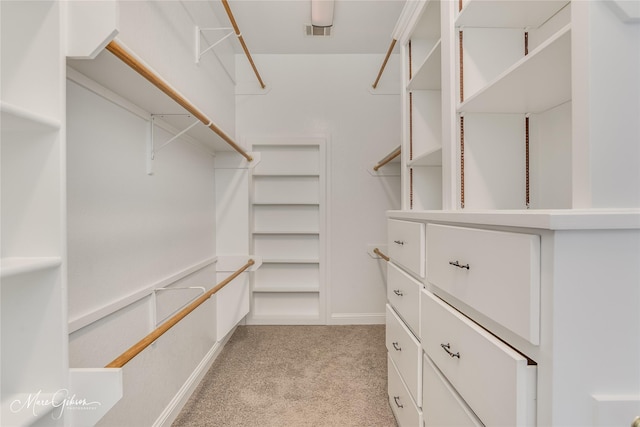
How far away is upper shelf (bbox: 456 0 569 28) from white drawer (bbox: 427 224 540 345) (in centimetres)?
69

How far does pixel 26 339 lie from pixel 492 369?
0.93 metres

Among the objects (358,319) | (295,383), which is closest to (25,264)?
(295,383)

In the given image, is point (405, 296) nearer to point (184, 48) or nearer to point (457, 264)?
point (457, 264)

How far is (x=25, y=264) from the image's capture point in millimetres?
530

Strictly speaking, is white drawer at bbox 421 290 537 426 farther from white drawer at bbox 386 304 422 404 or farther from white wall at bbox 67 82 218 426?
white wall at bbox 67 82 218 426

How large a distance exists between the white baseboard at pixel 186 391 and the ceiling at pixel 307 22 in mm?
2261

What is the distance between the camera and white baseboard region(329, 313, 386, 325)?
260 centimetres

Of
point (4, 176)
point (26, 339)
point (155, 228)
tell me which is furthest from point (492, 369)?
point (155, 228)

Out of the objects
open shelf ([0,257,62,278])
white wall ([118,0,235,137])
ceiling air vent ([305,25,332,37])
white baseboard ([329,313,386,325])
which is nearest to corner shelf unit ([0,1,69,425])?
open shelf ([0,257,62,278])

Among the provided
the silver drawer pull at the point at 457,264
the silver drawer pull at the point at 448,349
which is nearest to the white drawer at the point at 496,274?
the silver drawer pull at the point at 457,264

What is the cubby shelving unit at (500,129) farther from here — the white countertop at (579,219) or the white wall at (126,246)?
the white wall at (126,246)

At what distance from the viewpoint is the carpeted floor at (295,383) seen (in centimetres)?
144

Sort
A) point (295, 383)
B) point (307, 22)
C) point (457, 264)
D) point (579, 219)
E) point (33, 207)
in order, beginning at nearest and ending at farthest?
point (579, 219)
point (33, 207)
point (457, 264)
point (295, 383)
point (307, 22)

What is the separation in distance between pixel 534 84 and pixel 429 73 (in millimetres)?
566
